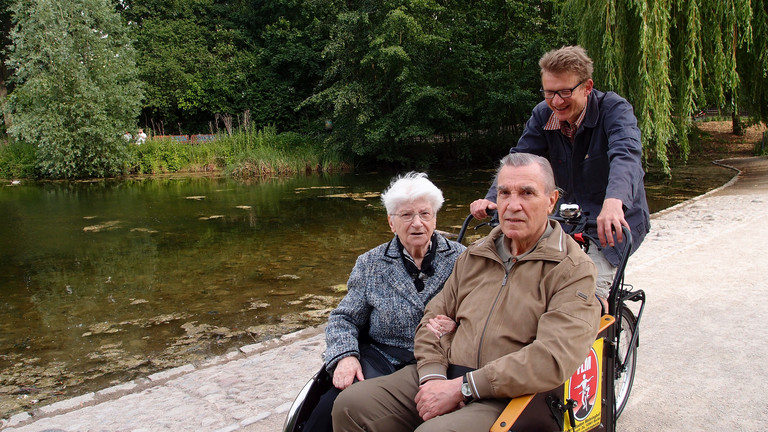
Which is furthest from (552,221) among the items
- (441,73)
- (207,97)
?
(207,97)

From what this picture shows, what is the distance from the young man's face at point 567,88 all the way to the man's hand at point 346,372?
142 centimetres

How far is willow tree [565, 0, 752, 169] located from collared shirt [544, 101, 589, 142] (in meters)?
7.71

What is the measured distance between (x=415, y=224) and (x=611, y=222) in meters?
0.80

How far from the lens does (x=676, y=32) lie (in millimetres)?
10484

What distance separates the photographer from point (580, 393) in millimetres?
1996

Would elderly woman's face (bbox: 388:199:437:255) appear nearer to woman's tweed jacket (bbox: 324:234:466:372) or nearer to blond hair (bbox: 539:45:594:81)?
woman's tweed jacket (bbox: 324:234:466:372)

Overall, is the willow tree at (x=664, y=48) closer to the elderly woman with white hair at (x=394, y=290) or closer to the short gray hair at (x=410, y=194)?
the short gray hair at (x=410, y=194)

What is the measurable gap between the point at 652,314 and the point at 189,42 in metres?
31.1

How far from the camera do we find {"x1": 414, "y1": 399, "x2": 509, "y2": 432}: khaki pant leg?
1.78 metres

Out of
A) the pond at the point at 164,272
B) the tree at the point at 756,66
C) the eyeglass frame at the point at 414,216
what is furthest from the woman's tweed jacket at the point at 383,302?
the tree at the point at 756,66

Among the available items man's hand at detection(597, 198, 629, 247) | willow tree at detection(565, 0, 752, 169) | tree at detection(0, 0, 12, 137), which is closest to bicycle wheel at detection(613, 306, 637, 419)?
man's hand at detection(597, 198, 629, 247)

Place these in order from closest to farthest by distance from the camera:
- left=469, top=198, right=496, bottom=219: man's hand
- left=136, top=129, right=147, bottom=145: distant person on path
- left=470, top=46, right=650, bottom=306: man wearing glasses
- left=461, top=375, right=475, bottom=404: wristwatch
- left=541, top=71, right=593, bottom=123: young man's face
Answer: left=461, top=375, right=475, bottom=404: wristwatch < left=470, top=46, right=650, bottom=306: man wearing glasses < left=541, top=71, right=593, bottom=123: young man's face < left=469, top=198, right=496, bottom=219: man's hand < left=136, top=129, right=147, bottom=145: distant person on path

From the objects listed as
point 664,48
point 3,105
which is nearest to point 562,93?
point 664,48

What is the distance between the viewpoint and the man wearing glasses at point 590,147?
241cm
